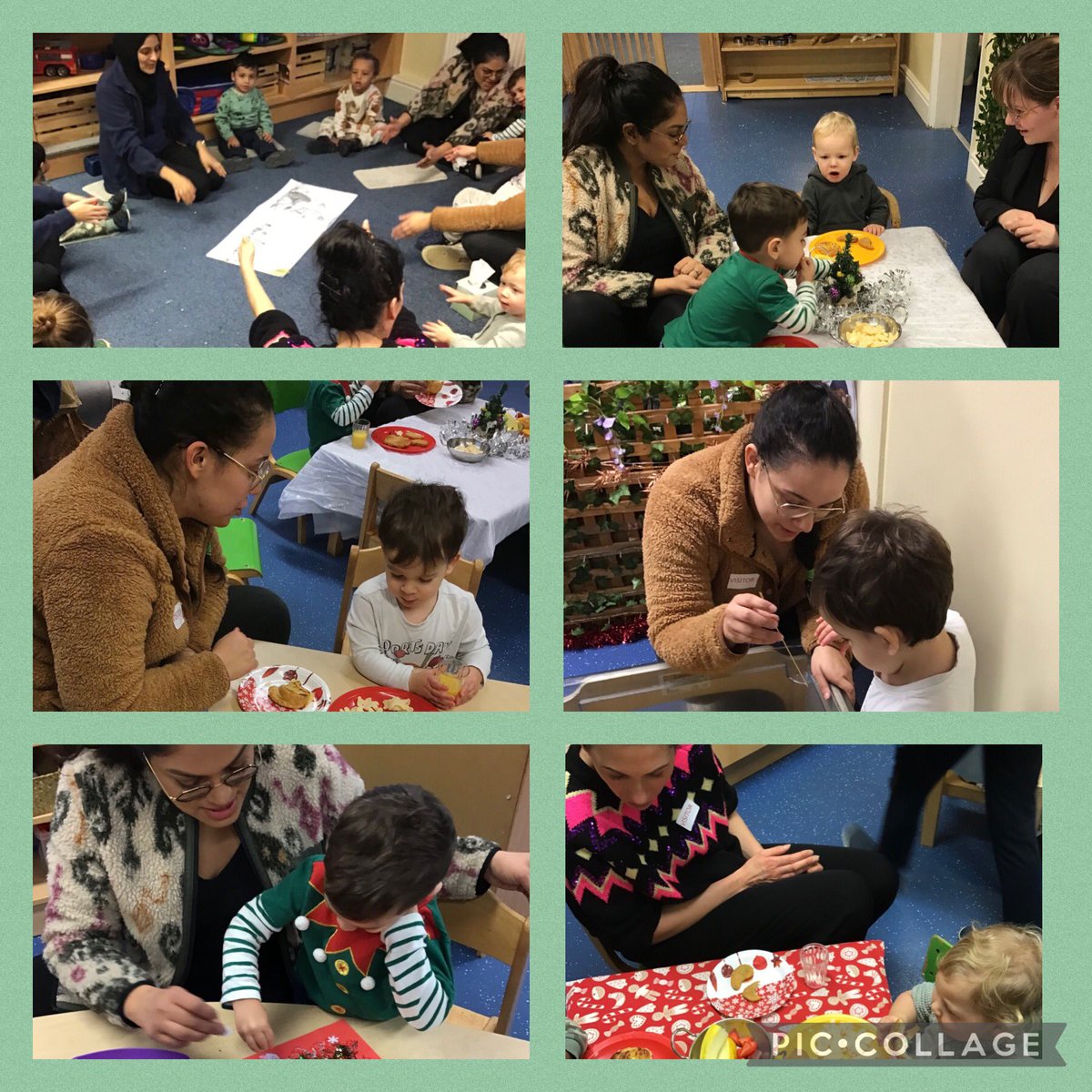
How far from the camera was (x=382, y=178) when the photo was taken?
4.54ft

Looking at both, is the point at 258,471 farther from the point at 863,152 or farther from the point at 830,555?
the point at 863,152

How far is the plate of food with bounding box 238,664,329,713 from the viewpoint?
48.6 inches

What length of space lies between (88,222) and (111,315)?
136 mm

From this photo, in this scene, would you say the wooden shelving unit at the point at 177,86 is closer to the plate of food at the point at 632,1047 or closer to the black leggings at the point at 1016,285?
the black leggings at the point at 1016,285

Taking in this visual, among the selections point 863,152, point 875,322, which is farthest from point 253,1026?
point 863,152

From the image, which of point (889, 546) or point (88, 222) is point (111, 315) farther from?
point (889, 546)

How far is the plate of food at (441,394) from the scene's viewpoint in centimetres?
127

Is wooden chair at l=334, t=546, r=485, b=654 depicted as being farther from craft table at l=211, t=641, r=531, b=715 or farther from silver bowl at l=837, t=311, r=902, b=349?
silver bowl at l=837, t=311, r=902, b=349

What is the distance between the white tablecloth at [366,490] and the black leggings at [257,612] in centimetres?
10

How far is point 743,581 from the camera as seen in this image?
1377 mm

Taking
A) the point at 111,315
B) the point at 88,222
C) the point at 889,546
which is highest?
the point at 88,222

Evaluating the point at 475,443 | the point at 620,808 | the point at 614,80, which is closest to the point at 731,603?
the point at 620,808

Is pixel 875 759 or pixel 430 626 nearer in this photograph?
pixel 875 759

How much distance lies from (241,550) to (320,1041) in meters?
0.61
